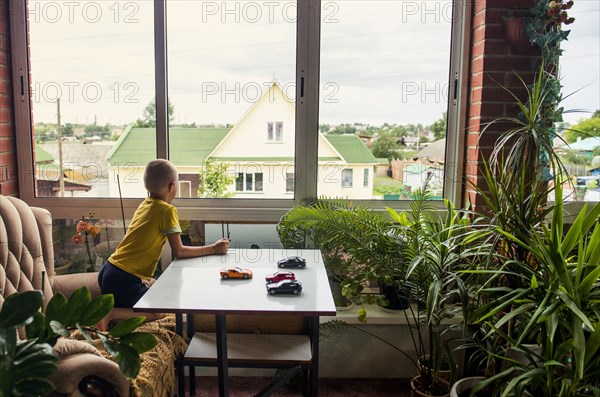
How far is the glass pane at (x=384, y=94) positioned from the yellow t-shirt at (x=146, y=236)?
0.96 m

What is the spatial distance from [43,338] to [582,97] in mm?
2794

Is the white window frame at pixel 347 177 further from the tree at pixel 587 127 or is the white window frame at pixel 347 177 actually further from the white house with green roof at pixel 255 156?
the tree at pixel 587 127

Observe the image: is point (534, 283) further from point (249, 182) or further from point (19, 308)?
point (249, 182)

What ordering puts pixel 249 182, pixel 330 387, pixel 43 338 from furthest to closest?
pixel 249 182 < pixel 330 387 < pixel 43 338

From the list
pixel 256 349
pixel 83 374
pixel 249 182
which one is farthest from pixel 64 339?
pixel 249 182

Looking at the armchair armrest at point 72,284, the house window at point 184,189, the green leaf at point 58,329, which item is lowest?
the armchair armrest at point 72,284

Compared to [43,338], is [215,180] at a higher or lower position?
higher

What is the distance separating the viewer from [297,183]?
290cm

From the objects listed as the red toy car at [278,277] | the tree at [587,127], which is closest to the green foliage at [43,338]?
the red toy car at [278,277]

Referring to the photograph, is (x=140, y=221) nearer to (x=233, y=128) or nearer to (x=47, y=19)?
(x=233, y=128)

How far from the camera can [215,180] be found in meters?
2.91

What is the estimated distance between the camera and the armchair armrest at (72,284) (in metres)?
2.30

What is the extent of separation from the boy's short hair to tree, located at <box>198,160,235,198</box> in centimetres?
53

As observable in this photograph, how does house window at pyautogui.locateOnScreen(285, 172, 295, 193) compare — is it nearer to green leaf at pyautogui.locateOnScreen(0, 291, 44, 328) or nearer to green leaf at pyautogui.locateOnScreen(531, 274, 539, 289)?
green leaf at pyautogui.locateOnScreen(531, 274, 539, 289)
